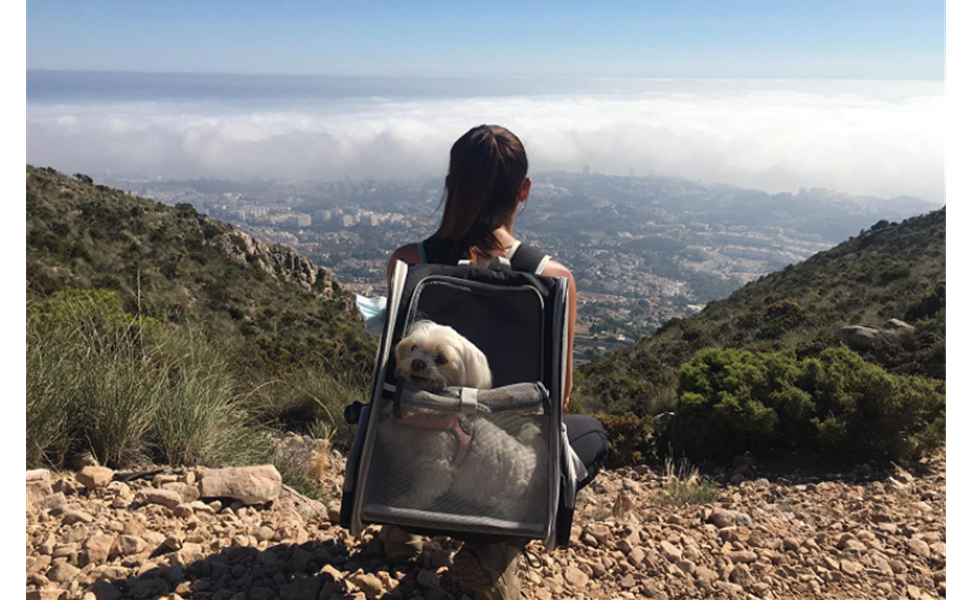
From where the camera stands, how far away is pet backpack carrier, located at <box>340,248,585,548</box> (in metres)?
2.12

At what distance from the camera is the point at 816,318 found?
15.0 meters

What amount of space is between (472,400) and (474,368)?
0.13 metres

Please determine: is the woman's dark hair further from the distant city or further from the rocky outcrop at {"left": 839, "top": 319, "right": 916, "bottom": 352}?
the distant city

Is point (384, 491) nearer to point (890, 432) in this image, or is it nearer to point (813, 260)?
point (890, 432)

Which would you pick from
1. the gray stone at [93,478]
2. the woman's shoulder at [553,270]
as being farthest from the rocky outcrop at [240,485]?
the woman's shoulder at [553,270]

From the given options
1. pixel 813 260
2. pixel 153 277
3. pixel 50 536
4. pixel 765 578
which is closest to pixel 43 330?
pixel 50 536

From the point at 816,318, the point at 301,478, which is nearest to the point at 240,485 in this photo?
the point at 301,478

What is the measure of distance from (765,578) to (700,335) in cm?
1464

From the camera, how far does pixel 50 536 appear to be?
2.73 metres

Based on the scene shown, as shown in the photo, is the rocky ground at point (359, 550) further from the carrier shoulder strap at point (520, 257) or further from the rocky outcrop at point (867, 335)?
the rocky outcrop at point (867, 335)

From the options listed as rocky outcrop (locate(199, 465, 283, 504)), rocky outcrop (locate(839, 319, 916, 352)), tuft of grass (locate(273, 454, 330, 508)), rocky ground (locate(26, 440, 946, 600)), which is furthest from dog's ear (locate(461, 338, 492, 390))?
rocky outcrop (locate(839, 319, 916, 352))

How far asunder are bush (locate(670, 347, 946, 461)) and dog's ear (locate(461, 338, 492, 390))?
14.1 feet

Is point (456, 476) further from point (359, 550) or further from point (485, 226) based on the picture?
point (359, 550)
